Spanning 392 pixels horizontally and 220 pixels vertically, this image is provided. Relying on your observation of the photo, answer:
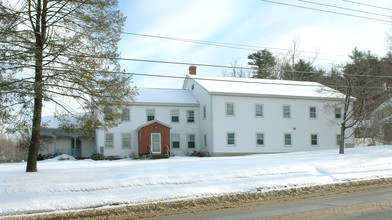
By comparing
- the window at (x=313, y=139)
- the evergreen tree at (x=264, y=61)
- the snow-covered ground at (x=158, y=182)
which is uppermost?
the evergreen tree at (x=264, y=61)

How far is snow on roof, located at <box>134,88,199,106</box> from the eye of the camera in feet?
103

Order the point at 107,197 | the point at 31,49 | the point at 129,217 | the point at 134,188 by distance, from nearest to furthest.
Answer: the point at 129,217, the point at 107,197, the point at 134,188, the point at 31,49

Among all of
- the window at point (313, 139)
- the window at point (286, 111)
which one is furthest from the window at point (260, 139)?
the window at point (313, 139)

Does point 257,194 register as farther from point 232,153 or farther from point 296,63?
point 296,63

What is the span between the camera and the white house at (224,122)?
29781mm

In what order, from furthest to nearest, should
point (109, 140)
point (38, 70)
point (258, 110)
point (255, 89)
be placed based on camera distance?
point (255, 89) < point (258, 110) < point (109, 140) < point (38, 70)

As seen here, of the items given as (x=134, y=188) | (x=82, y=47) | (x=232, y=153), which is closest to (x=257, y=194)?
(x=134, y=188)

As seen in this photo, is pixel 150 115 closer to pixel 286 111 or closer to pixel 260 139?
pixel 260 139

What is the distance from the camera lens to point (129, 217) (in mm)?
9477

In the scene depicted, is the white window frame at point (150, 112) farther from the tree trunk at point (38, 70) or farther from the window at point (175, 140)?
the tree trunk at point (38, 70)

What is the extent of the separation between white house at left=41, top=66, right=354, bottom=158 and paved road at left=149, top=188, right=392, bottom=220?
18657 mm

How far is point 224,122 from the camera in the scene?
30.1 meters

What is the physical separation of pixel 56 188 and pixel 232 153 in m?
20.4

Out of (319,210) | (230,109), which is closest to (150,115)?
(230,109)
